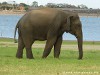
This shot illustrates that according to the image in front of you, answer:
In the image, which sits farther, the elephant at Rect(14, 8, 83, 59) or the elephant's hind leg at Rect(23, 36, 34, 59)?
the elephant's hind leg at Rect(23, 36, 34, 59)

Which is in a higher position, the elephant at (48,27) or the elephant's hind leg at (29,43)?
the elephant at (48,27)

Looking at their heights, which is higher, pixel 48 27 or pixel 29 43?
pixel 48 27

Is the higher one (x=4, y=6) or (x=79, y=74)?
(x=79, y=74)

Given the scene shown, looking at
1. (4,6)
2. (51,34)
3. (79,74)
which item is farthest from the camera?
(4,6)

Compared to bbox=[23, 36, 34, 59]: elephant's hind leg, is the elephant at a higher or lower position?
higher

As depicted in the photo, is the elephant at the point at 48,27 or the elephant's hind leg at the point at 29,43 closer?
the elephant at the point at 48,27

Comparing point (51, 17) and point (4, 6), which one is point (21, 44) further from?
point (4, 6)

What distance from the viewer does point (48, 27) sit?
2077cm

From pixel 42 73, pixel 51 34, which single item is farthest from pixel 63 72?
pixel 51 34

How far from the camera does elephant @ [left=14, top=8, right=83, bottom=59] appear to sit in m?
20.8

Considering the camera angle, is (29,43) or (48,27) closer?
(48,27)

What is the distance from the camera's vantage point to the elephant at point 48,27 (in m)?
20.8

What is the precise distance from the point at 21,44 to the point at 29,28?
1.17 metres

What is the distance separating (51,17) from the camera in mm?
20844
